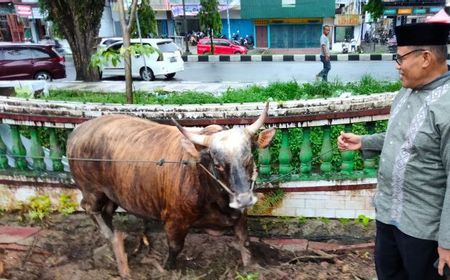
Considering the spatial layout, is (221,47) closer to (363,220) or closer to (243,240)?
(363,220)

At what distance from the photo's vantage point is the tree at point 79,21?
12078 mm

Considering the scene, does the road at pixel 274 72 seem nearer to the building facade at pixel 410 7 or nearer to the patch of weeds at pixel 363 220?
the building facade at pixel 410 7

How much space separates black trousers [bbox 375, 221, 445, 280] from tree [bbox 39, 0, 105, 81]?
1141 centimetres

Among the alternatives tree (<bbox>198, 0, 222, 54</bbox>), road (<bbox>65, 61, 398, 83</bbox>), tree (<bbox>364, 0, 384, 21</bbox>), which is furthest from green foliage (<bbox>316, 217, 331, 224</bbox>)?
tree (<bbox>198, 0, 222, 54</bbox>)

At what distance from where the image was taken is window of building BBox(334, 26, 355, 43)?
2903 centimetres

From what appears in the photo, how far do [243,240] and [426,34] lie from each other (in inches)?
78.7

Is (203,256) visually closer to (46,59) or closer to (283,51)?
(46,59)

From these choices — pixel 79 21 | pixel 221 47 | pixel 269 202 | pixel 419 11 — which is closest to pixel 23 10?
pixel 221 47

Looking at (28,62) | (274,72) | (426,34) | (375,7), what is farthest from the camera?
(375,7)

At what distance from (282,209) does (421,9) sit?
76.1 ft

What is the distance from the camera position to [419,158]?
2.09 m

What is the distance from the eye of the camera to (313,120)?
370cm

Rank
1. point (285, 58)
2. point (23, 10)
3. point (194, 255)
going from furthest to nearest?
point (23, 10), point (285, 58), point (194, 255)

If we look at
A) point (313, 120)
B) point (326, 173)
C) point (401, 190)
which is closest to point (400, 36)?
point (401, 190)
